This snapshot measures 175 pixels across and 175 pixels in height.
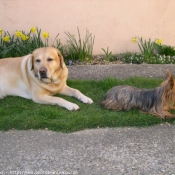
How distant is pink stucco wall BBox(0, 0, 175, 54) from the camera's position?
6797 millimetres

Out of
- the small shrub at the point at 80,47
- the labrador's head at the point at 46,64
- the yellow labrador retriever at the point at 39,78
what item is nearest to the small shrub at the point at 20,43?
the small shrub at the point at 80,47

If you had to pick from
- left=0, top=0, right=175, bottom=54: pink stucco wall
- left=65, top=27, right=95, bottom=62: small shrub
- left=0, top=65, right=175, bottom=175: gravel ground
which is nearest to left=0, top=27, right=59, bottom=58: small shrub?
left=0, top=0, right=175, bottom=54: pink stucco wall

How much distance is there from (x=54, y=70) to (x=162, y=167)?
242 cm

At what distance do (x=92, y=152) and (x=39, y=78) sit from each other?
6.10 feet

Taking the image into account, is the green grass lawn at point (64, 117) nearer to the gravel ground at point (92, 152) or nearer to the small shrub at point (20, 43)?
the gravel ground at point (92, 152)

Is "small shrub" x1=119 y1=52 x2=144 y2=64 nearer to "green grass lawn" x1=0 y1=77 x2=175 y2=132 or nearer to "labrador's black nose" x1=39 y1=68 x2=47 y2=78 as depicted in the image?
"green grass lawn" x1=0 y1=77 x2=175 y2=132

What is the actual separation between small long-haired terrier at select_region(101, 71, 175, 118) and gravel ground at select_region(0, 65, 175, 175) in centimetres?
26

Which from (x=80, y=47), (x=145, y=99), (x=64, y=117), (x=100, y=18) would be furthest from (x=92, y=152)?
(x=100, y=18)

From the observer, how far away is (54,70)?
494 cm

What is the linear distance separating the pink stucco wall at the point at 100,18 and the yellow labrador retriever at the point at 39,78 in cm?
174

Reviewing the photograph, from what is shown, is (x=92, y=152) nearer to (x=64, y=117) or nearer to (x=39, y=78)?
(x=64, y=117)

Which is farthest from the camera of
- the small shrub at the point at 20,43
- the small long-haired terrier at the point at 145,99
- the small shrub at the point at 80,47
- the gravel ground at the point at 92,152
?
the small shrub at the point at 80,47

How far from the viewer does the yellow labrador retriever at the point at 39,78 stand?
484cm

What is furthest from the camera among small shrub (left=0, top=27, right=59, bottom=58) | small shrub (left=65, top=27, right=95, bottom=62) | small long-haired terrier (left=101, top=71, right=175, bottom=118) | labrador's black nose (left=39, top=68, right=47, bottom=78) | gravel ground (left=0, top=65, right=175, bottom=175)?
small shrub (left=65, top=27, right=95, bottom=62)
